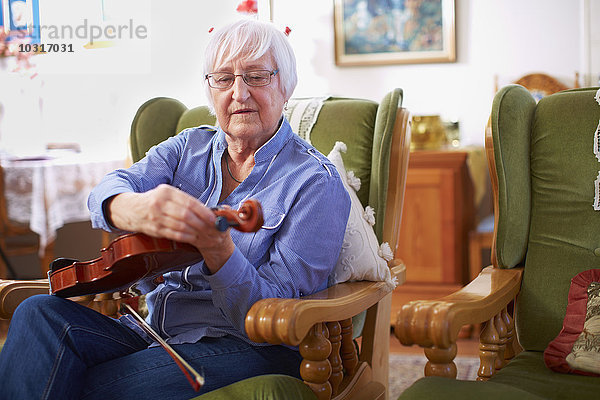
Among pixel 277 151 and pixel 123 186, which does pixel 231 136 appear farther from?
pixel 123 186

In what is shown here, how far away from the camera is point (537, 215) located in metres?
1.67

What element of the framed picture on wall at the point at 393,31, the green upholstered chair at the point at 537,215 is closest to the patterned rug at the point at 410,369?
the green upholstered chair at the point at 537,215

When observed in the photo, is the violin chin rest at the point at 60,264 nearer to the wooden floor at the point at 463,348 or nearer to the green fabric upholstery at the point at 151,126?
the green fabric upholstery at the point at 151,126

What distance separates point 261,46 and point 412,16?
2531 mm

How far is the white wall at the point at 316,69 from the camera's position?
12.1 ft

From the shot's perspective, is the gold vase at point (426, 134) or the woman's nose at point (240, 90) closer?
the woman's nose at point (240, 90)

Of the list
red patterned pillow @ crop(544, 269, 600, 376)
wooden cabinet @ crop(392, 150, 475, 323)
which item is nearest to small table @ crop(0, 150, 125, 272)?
wooden cabinet @ crop(392, 150, 475, 323)

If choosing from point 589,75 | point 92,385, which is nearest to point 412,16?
point 589,75

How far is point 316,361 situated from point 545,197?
0.74 m

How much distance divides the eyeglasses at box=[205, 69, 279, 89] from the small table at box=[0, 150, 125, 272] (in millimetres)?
2398

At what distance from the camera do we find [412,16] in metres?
3.82

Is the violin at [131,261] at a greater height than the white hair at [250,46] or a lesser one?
A: lesser

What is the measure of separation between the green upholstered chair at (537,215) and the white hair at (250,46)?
1.63 ft

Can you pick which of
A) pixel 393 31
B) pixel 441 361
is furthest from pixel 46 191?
pixel 441 361
